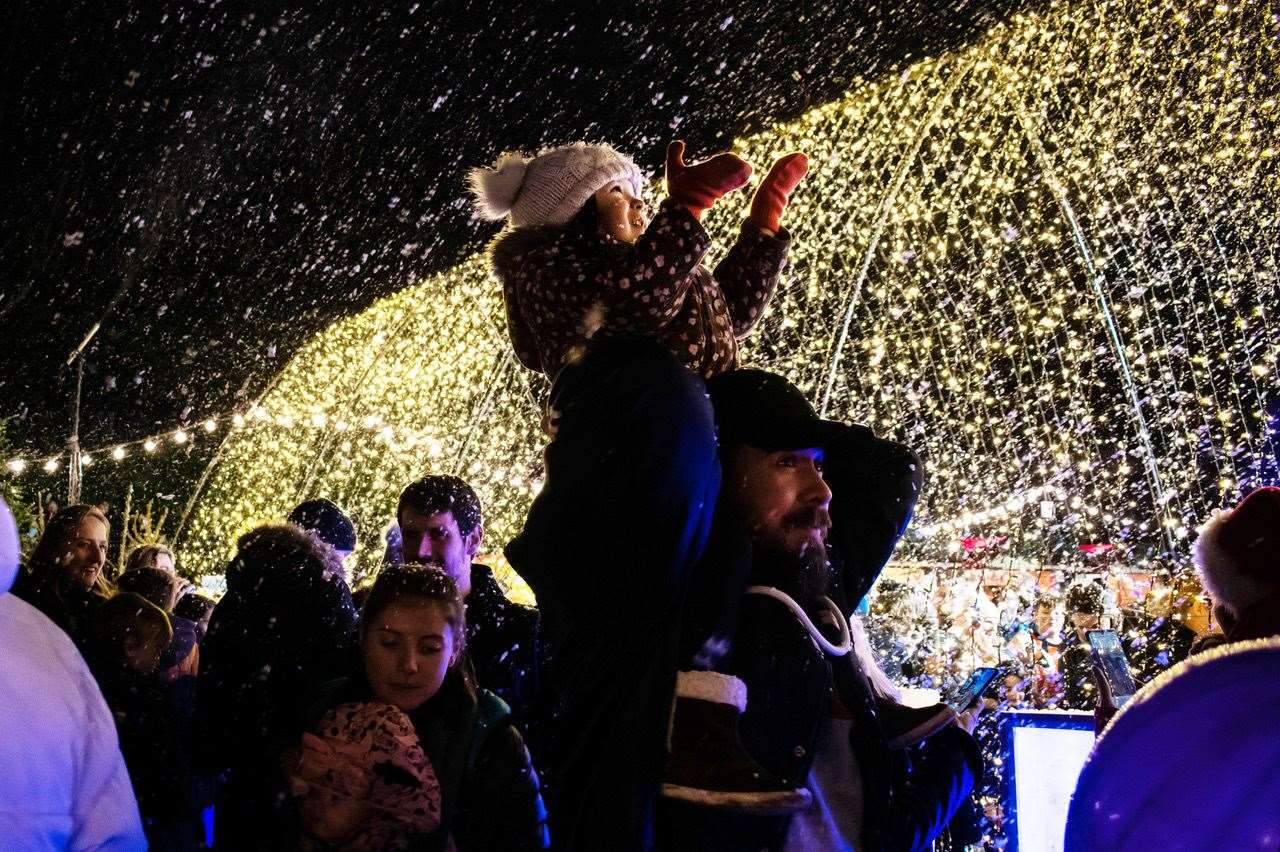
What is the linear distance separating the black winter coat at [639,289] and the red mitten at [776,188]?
0.14 feet

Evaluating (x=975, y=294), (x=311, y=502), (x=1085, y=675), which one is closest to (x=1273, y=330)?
(x=975, y=294)

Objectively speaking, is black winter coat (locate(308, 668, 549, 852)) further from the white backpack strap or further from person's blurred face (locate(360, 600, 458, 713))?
the white backpack strap

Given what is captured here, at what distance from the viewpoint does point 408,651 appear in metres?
2.63

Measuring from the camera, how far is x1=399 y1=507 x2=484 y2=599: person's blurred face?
358 cm

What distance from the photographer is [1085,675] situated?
6426 mm

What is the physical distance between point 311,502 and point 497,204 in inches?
88.6

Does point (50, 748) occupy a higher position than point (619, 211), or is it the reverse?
point (619, 211)

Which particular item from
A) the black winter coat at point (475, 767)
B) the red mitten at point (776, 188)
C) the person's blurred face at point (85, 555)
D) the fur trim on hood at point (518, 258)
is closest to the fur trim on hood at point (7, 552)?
the black winter coat at point (475, 767)

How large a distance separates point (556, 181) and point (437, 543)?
4.82ft

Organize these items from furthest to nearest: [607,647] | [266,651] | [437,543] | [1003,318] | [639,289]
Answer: [1003,318], [437,543], [266,651], [639,289], [607,647]

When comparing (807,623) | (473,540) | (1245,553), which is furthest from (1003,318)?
(807,623)

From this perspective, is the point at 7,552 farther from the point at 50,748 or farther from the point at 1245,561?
the point at 1245,561

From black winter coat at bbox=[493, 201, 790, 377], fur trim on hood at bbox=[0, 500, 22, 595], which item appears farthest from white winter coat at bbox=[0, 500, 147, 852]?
black winter coat at bbox=[493, 201, 790, 377]

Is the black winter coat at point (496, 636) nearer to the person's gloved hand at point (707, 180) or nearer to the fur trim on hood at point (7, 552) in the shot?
the person's gloved hand at point (707, 180)
